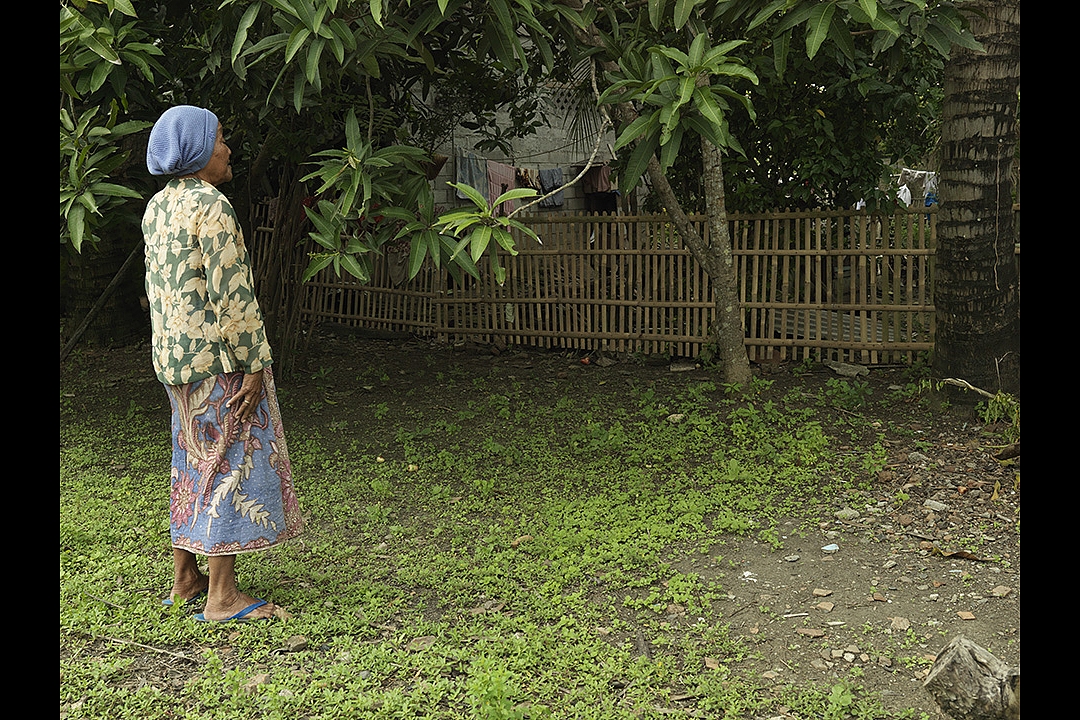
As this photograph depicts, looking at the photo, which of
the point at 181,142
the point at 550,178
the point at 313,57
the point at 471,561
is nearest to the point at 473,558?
the point at 471,561

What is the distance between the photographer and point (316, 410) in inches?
283

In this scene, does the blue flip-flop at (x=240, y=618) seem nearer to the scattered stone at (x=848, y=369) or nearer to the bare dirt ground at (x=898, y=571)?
the bare dirt ground at (x=898, y=571)

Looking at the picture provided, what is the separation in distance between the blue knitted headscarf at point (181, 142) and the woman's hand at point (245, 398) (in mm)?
824

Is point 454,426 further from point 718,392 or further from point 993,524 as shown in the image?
point 993,524

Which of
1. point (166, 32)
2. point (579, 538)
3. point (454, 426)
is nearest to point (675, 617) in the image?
point (579, 538)

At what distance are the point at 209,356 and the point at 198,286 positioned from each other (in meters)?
0.27

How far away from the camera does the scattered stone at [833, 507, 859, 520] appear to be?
4.78m

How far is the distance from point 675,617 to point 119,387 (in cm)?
596

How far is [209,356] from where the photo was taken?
3.56m

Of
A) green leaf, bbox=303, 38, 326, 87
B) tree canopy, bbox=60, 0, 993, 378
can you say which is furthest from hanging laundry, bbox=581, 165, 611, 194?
green leaf, bbox=303, 38, 326, 87

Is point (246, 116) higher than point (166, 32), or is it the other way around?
point (166, 32)

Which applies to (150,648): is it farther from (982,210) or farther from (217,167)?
(982,210)

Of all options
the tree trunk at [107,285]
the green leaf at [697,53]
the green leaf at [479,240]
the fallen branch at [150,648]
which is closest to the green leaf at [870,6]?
the green leaf at [697,53]

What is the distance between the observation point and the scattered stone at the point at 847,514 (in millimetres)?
4781
